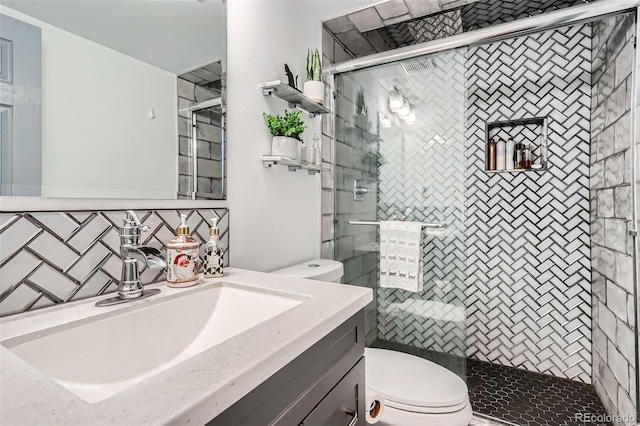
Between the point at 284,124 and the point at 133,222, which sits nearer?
the point at 133,222

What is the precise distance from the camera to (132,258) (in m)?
0.86

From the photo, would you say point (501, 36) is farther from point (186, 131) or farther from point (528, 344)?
point (528, 344)

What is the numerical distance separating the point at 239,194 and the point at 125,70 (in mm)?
599

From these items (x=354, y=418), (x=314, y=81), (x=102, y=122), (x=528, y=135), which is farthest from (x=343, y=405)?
(x=528, y=135)

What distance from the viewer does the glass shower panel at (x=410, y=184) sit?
6.32ft

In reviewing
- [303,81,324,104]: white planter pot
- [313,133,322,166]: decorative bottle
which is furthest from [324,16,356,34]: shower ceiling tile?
[313,133,322,166]: decorative bottle

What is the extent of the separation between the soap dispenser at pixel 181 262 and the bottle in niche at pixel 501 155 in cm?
249

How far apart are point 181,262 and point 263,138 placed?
0.77 metres

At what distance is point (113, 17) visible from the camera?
91cm

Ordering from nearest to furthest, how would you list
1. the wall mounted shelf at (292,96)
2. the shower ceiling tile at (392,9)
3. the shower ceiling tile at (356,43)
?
1. the wall mounted shelf at (292,96)
2. the shower ceiling tile at (392,9)
3. the shower ceiling tile at (356,43)

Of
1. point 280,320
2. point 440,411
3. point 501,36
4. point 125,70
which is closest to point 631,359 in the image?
point 440,411

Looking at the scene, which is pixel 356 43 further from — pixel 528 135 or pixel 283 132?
pixel 528 135

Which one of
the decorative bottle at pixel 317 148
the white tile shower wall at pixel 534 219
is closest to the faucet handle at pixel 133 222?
the decorative bottle at pixel 317 148

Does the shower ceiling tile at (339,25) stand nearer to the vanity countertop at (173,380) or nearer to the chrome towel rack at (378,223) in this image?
the chrome towel rack at (378,223)
